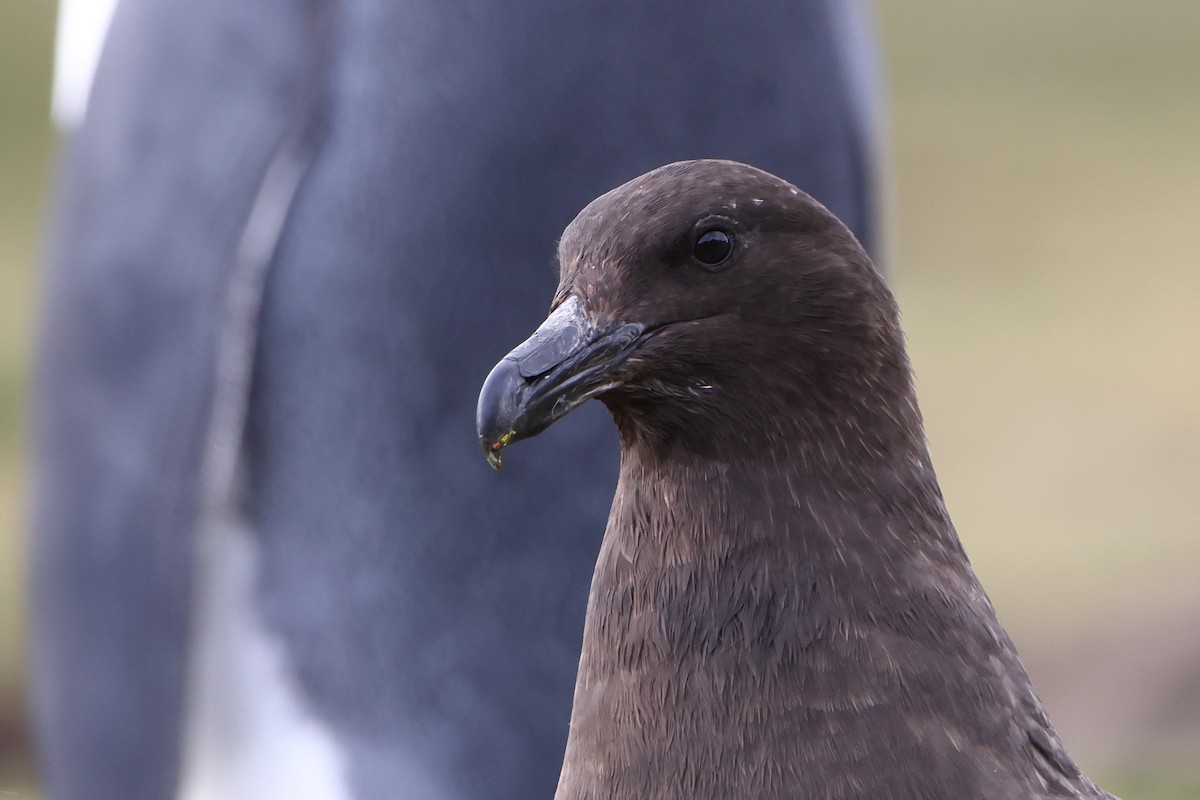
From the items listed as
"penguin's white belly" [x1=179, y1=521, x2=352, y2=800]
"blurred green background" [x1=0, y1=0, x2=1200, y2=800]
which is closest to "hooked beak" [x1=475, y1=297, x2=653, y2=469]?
"penguin's white belly" [x1=179, y1=521, x2=352, y2=800]

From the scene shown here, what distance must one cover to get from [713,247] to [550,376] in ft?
0.29

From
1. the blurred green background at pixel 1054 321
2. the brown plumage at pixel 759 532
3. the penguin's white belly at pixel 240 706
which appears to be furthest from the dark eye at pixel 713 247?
the blurred green background at pixel 1054 321

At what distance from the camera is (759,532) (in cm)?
71

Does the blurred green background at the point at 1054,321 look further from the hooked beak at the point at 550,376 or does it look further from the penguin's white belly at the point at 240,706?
the hooked beak at the point at 550,376

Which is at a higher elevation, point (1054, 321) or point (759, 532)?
point (1054, 321)

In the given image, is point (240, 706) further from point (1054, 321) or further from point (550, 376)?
point (1054, 321)

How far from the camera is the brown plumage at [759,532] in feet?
2.24

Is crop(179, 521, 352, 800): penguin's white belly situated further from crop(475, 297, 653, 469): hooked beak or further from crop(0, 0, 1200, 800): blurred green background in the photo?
crop(475, 297, 653, 469): hooked beak

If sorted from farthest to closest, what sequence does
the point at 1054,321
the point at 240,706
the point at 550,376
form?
the point at 1054,321
the point at 240,706
the point at 550,376

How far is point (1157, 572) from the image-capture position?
298cm

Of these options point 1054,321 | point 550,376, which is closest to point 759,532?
point 550,376

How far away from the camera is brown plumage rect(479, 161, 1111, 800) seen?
68 centimetres

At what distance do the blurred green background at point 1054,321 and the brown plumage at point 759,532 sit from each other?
897 millimetres

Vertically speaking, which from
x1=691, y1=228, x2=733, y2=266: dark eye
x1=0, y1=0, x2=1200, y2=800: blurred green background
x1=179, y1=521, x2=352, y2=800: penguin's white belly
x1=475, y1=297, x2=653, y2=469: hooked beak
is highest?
x1=0, y1=0, x2=1200, y2=800: blurred green background
